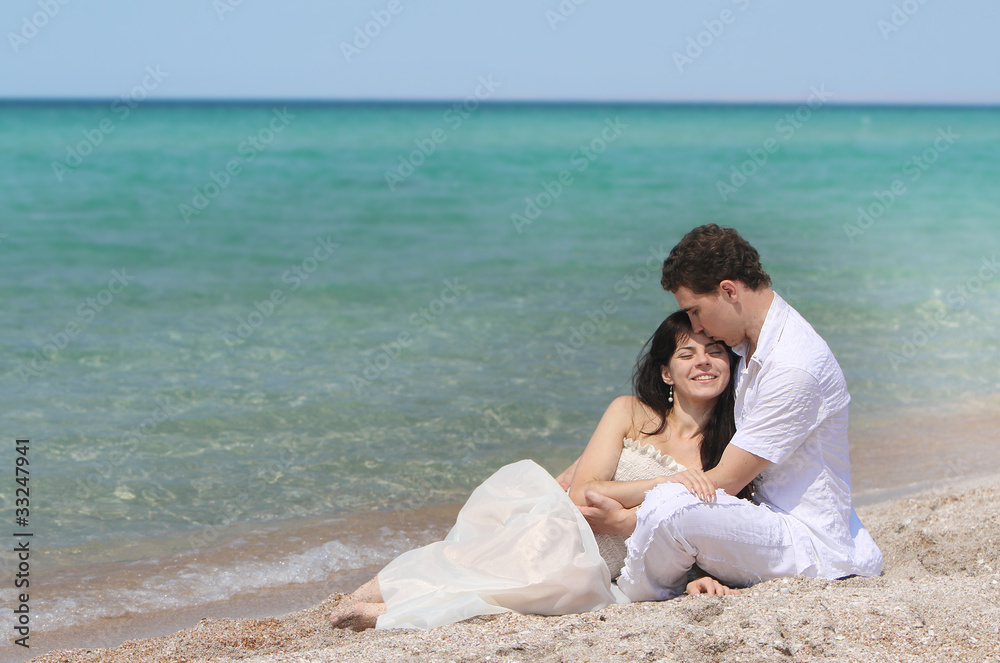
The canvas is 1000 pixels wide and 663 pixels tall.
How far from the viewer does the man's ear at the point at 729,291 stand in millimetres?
3908

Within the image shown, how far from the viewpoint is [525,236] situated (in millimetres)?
17016

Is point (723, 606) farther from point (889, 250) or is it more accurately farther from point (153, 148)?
point (153, 148)

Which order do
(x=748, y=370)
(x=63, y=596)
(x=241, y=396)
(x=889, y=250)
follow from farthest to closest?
(x=889, y=250) < (x=241, y=396) < (x=63, y=596) < (x=748, y=370)

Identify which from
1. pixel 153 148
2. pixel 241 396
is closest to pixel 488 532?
pixel 241 396

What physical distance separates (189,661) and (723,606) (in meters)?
2.13

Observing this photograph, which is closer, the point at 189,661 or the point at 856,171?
the point at 189,661

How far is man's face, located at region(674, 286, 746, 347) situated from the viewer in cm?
398
